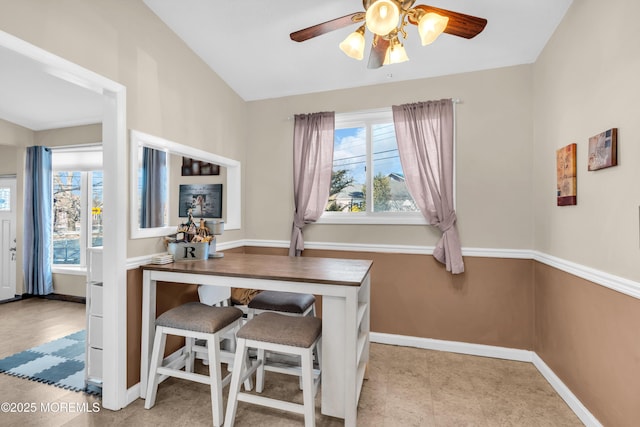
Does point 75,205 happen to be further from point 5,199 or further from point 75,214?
point 5,199

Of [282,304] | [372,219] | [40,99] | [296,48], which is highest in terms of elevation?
[296,48]

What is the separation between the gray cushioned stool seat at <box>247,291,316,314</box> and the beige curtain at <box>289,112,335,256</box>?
35.3 inches

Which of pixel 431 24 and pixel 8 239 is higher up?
pixel 431 24

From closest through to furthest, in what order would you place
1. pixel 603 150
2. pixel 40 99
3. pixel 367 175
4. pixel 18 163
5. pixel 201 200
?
pixel 603 150 < pixel 367 175 < pixel 40 99 < pixel 201 200 < pixel 18 163

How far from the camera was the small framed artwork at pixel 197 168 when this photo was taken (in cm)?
375

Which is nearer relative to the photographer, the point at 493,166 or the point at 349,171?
the point at 493,166

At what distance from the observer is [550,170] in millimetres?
2289

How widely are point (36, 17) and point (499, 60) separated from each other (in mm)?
3243

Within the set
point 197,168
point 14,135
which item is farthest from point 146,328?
point 14,135

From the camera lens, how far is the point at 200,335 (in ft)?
5.92

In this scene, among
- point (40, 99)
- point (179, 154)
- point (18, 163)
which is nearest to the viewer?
point (179, 154)

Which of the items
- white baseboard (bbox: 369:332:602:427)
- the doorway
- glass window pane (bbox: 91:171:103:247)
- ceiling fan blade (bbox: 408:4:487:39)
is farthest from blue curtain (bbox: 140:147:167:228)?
ceiling fan blade (bbox: 408:4:487:39)

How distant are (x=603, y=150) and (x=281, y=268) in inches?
78.9

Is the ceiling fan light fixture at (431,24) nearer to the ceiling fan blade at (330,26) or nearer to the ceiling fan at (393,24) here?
the ceiling fan at (393,24)
